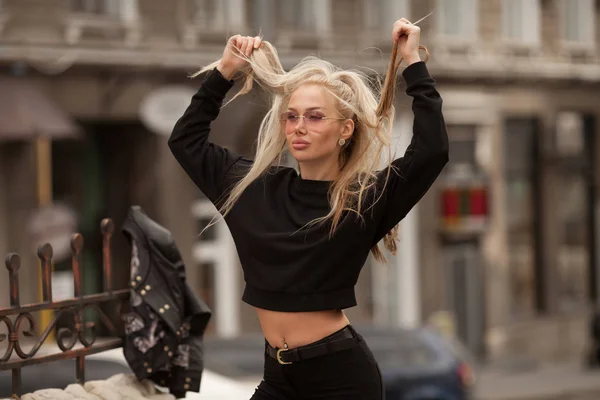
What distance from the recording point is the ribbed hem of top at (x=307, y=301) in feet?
12.5

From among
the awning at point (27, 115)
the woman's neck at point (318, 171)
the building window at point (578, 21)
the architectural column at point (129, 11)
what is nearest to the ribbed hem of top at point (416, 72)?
the woman's neck at point (318, 171)

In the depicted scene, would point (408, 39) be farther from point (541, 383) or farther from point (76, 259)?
point (541, 383)

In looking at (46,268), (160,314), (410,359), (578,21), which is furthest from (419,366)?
(578,21)

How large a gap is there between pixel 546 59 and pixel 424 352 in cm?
1338

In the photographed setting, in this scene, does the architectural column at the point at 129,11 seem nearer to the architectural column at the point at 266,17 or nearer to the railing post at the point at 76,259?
the architectural column at the point at 266,17

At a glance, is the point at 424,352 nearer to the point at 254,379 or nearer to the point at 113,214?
the point at 254,379

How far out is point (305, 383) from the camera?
3.85m

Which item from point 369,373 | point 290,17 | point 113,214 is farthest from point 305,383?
point 290,17

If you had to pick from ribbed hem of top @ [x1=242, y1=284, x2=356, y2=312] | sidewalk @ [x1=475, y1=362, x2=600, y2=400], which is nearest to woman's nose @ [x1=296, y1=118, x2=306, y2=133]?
ribbed hem of top @ [x1=242, y1=284, x2=356, y2=312]

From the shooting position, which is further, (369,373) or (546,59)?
(546,59)

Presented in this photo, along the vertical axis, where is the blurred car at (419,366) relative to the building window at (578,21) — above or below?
below

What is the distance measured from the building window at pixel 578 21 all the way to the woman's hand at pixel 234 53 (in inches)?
824

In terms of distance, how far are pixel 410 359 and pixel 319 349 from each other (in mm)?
7786

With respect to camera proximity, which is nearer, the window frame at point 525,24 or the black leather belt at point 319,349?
the black leather belt at point 319,349
